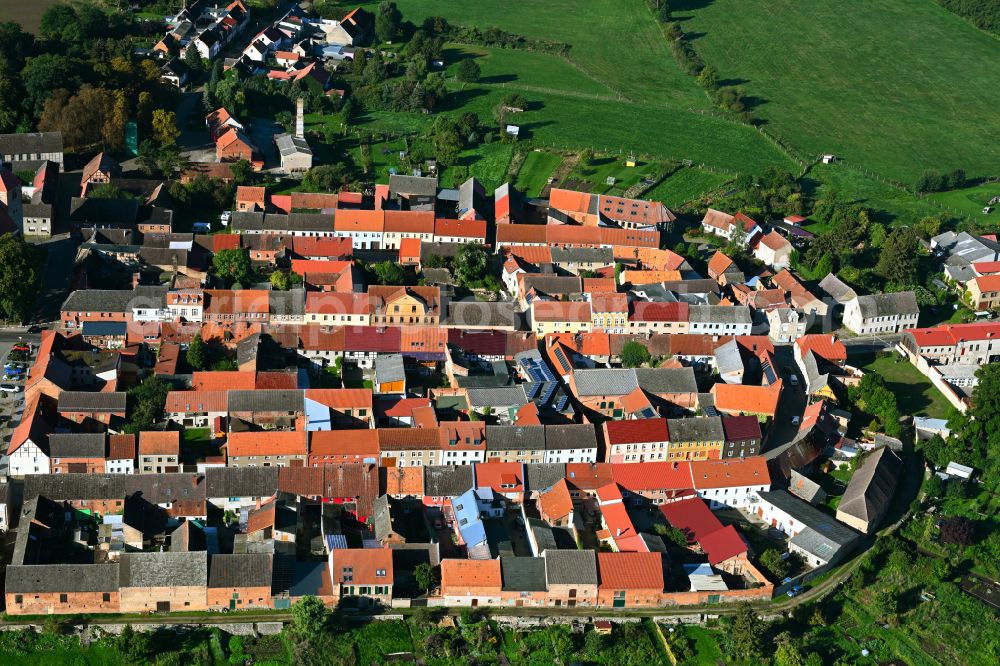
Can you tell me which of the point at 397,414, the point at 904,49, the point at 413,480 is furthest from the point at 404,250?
the point at 904,49

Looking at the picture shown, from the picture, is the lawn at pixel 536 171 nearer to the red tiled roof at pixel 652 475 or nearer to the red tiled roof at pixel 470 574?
the red tiled roof at pixel 652 475

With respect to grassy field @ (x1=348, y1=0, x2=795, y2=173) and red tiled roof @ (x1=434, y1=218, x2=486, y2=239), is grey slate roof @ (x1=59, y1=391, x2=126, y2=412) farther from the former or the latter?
grassy field @ (x1=348, y1=0, x2=795, y2=173)

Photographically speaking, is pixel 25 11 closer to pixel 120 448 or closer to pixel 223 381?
pixel 223 381

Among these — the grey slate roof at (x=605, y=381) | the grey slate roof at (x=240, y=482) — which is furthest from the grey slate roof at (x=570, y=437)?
the grey slate roof at (x=240, y=482)

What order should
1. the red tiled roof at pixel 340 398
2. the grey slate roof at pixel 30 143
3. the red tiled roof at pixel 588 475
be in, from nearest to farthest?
the red tiled roof at pixel 588 475, the red tiled roof at pixel 340 398, the grey slate roof at pixel 30 143

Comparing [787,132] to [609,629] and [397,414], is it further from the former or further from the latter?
[609,629]

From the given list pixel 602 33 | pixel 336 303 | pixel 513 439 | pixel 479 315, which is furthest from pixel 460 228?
pixel 602 33
